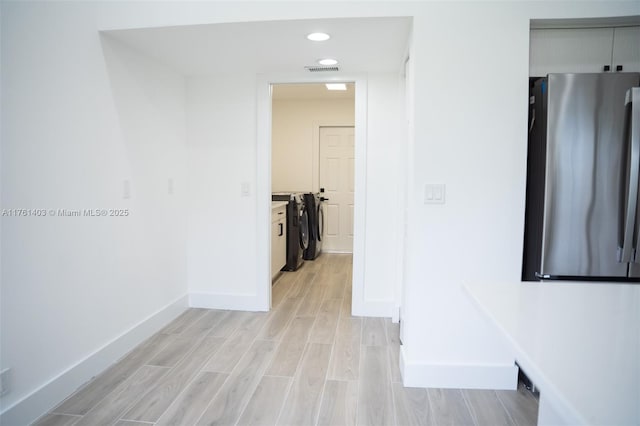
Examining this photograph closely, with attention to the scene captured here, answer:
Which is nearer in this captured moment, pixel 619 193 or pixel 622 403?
pixel 622 403

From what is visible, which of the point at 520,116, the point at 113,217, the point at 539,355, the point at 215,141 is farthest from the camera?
the point at 215,141

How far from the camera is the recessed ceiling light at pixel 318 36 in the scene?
2.39 m

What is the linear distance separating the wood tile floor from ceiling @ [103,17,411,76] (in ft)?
6.79

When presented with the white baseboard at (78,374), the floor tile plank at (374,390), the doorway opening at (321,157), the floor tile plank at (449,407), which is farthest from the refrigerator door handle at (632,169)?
the doorway opening at (321,157)

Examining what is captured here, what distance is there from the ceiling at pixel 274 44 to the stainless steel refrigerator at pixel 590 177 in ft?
3.20

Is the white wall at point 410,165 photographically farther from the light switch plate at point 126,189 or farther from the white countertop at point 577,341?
the white countertop at point 577,341

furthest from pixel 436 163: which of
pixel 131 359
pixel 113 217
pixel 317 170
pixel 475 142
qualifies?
pixel 317 170

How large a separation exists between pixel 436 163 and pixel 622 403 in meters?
1.64

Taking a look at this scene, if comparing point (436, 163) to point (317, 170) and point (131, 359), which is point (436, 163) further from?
point (317, 170)

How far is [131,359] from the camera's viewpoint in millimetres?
2541

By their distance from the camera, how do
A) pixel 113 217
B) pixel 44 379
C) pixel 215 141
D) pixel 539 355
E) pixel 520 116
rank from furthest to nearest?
pixel 215 141 → pixel 113 217 → pixel 520 116 → pixel 44 379 → pixel 539 355

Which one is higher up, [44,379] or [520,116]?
[520,116]

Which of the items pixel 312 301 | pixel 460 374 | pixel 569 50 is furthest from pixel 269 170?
pixel 569 50

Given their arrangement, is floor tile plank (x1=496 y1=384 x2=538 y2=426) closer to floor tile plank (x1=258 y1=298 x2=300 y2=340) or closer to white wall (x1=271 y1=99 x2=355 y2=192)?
floor tile plank (x1=258 y1=298 x2=300 y2=340)
